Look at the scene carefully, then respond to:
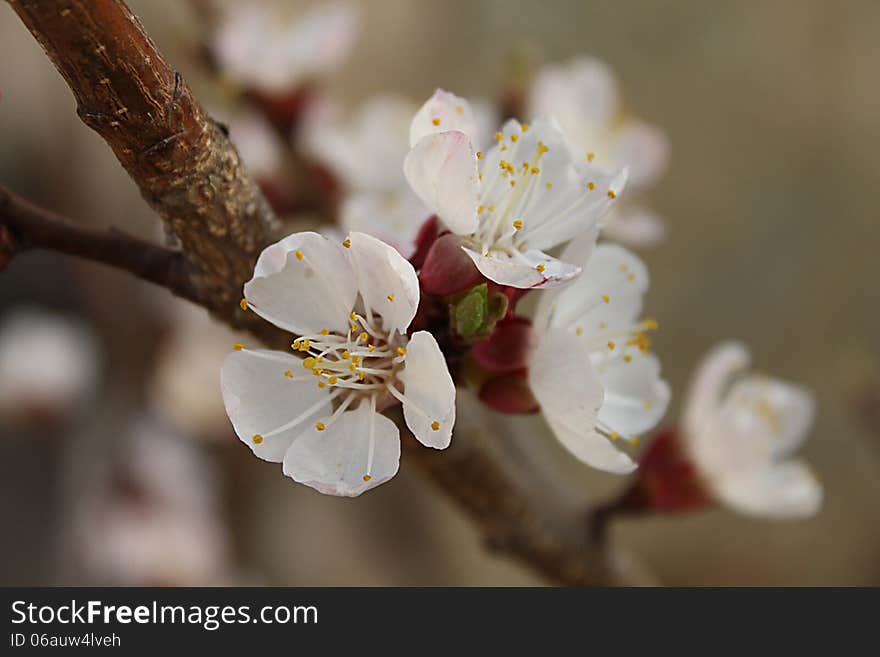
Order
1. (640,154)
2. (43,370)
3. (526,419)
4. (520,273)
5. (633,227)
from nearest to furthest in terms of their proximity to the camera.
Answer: (520,273)
(633,227)
(640,154)
(526,419)
(43,370)

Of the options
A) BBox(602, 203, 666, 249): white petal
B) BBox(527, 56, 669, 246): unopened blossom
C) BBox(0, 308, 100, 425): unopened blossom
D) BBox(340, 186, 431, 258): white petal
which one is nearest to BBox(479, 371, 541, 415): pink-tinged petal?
BBox(340, 186, 431, 258): white petal

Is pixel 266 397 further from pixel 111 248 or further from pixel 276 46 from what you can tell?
pixel 276 46

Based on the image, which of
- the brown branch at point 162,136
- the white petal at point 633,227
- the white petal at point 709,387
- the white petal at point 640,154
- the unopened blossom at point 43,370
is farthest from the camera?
the unopened blossom at point 43,370

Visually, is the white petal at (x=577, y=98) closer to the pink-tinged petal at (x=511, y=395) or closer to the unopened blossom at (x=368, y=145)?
the unopened blossom at (x=368, y=145)

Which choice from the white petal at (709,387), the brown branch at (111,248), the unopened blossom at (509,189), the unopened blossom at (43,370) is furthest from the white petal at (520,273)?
the unopened blossom at (43,370)

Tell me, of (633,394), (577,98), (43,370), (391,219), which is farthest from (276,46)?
(43,370)

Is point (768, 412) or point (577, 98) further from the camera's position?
point (577, 98)

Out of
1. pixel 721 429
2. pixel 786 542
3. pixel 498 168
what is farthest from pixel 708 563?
pixel 498 168
